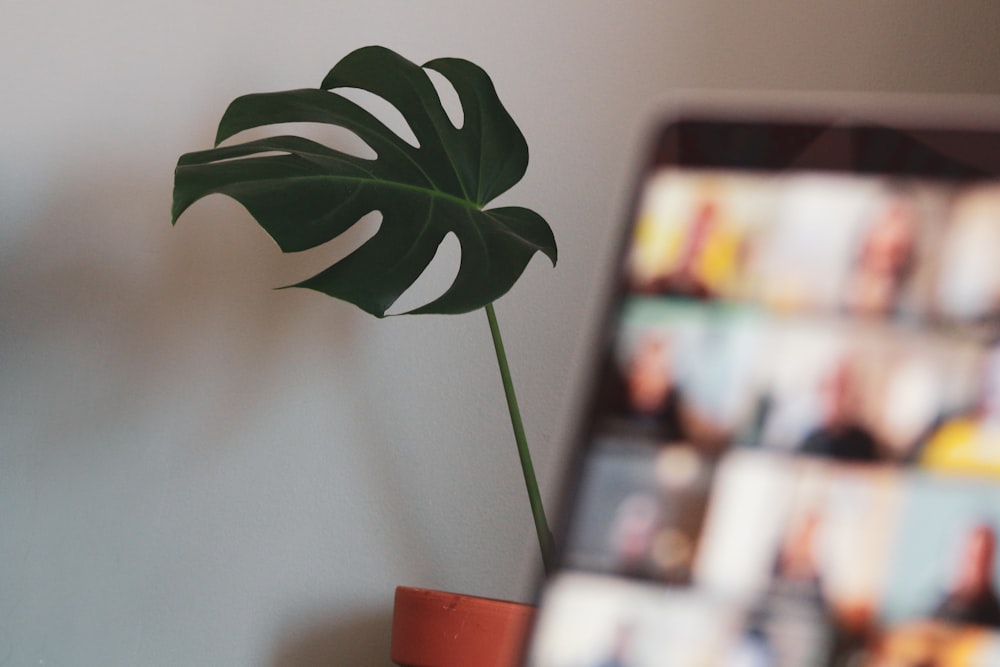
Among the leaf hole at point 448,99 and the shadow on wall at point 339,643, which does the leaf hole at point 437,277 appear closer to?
the leaf hole at point 448,99

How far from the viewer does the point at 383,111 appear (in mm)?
1186

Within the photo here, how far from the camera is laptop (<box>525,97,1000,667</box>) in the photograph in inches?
7.0

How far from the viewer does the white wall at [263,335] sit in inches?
43.2

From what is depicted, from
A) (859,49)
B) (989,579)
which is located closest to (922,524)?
(989,579)

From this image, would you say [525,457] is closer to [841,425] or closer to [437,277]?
[437,277]

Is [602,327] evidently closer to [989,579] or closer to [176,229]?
[989,579]

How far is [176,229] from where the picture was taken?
4.12 ft

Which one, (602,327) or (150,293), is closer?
(602,327)

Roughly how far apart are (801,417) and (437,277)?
3.22ft

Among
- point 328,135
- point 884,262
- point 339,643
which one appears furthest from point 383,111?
point 884,262

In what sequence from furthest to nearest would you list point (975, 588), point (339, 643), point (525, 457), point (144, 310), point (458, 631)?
point (144, 310) → point (339, 643) → point (525, 457) → point (458, 631) → point (975, 588)

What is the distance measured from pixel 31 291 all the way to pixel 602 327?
126cm

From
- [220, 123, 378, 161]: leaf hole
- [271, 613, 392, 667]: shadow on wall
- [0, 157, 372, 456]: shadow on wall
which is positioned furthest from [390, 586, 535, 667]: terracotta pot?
[220, 123, 378, 161]: leaf hole

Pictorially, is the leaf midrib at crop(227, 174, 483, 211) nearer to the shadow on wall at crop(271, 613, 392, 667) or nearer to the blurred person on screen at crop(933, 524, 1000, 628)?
the shadow on wall at crop(271, 613, 392, 667)
